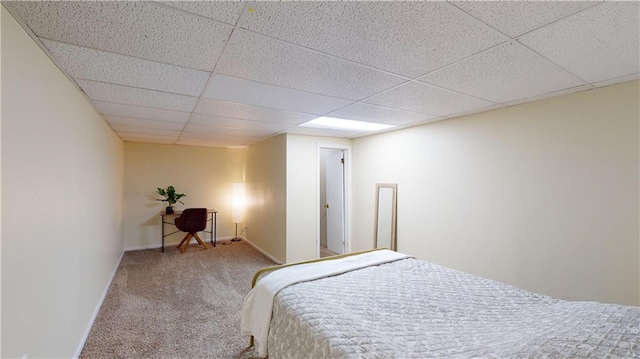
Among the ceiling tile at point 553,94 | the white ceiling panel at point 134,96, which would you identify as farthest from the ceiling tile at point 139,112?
the ceiling tile at point 553,94

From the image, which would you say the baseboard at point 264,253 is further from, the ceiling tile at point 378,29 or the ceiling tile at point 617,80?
the ceiling tile at point 617,80

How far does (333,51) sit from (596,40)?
4.49 ft

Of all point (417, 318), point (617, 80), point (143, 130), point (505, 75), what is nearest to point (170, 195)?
point (143, 130)

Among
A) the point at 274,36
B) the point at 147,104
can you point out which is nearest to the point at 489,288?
the point at 274,36

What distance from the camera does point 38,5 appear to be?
110 cm

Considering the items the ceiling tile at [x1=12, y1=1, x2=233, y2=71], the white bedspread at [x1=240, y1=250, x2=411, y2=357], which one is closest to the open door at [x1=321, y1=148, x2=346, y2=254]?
the white bedspread at [x1=240, y1=250, x2=411, y2=357]

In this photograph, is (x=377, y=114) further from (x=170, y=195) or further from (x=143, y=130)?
(x=170, y=195)

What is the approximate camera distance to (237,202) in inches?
225

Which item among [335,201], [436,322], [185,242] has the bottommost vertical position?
[185,242]

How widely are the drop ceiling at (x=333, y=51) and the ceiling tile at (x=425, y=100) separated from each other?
2 cm

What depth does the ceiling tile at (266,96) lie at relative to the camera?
202cm

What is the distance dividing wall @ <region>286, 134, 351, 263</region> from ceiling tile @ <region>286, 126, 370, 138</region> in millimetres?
126

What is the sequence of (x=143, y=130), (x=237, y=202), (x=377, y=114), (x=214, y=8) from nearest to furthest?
1. (x=214, y=8)
2. (x=377, y=114)
3. (x=143, y=130)
4. (x=237, y=202)

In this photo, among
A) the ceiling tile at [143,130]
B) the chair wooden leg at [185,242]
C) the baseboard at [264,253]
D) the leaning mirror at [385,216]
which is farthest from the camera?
the chair wooden leg at [185,242]
